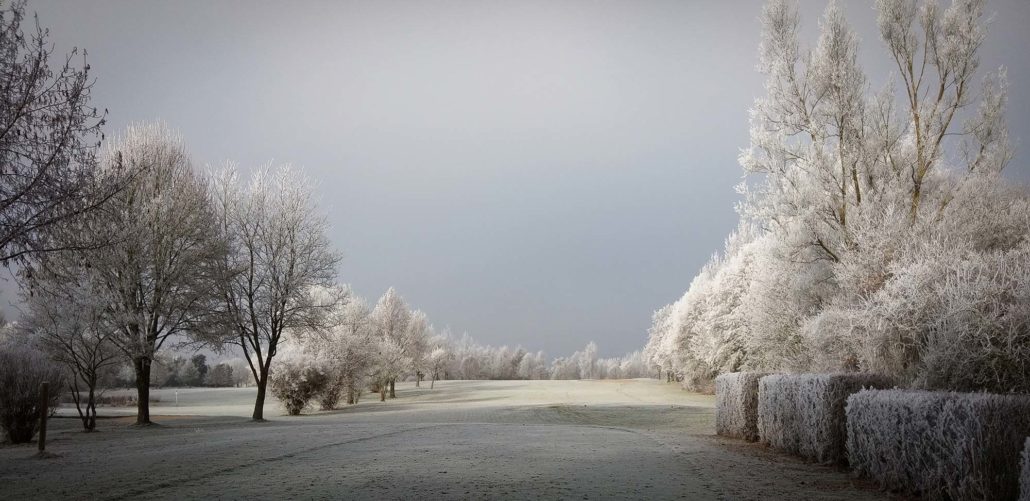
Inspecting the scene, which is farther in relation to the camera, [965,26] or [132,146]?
[132,146]

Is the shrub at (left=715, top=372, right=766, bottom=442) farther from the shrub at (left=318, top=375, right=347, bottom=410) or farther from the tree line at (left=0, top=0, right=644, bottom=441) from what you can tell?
the shrub at (left=318, top=375, right=347, bottom=410)

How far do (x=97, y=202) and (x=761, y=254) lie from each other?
107ft

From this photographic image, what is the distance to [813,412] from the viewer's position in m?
12.5

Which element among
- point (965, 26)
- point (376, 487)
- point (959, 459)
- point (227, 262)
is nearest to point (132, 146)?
point (227, 262)

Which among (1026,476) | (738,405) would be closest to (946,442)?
(1026,476)

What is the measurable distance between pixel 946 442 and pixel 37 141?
49.1 ft

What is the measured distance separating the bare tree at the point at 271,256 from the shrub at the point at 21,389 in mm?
8776

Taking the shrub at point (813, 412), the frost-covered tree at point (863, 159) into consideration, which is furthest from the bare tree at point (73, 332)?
the frost-covered tree at point (863, 159)

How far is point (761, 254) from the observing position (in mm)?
34625

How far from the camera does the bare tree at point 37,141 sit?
982cm

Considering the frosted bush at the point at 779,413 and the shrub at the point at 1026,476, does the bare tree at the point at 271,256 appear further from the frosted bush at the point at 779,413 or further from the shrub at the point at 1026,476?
the shrub at the point at 1026,476

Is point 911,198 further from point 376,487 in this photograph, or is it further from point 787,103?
point 376,487

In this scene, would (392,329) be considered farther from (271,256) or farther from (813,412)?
(813,412)

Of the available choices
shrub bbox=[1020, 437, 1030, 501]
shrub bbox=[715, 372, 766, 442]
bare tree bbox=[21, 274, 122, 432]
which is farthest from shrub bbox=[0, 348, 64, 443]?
shrub bbox=[1020, 437, 1030, 501]
